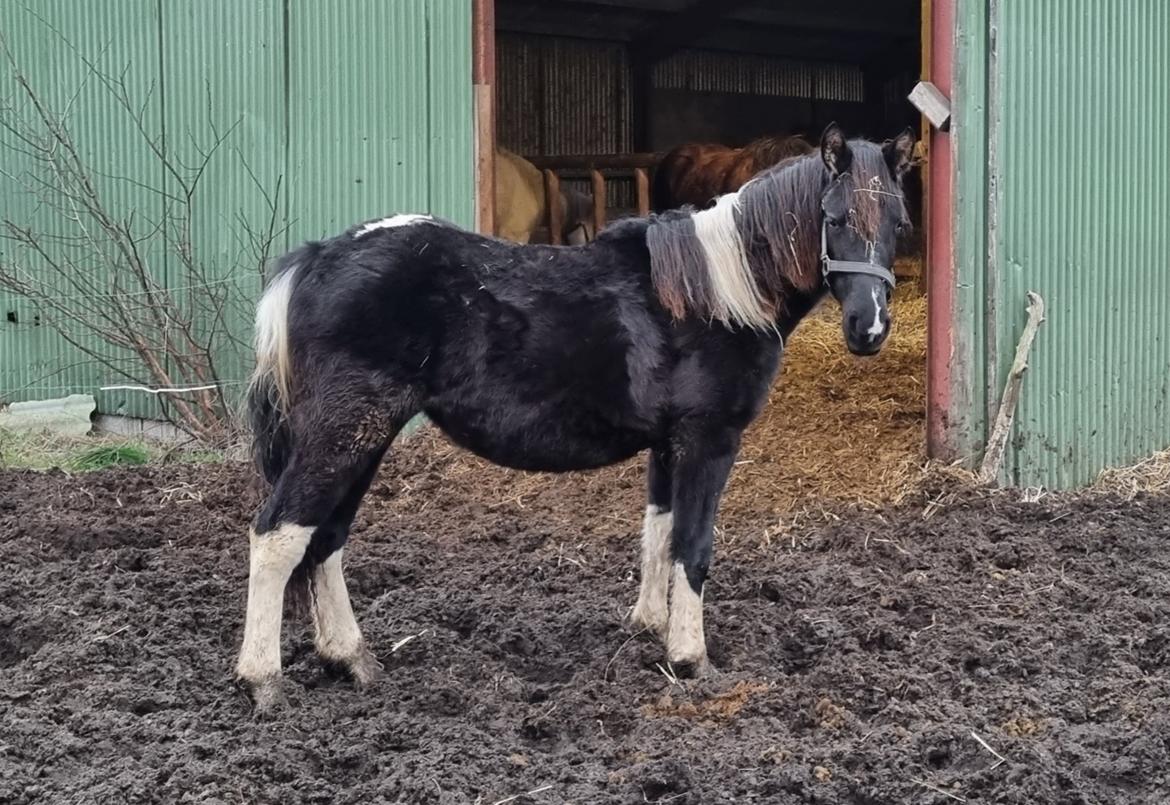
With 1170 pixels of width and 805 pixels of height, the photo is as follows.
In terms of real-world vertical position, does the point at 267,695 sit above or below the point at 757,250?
below

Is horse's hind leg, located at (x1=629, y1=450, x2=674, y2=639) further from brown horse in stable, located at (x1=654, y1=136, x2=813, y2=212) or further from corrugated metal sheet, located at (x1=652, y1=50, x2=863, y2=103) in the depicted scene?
corrugated metal sheet, located at (x1=652, y1=50, x2=863, y2=103)

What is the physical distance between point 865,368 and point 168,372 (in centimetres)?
481

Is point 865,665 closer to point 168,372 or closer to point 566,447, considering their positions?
point 566,447

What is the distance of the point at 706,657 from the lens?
4461mm

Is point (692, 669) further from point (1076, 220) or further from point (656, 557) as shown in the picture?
point (1076, 220)

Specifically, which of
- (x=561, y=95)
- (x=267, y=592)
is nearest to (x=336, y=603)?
(x=267, y=592)

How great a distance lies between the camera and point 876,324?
4.25 m

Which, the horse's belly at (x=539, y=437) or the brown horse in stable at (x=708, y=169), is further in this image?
the brown horse in stable at (x=708, y=169)

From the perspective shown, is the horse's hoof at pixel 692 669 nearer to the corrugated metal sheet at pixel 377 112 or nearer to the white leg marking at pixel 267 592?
the white leg marking at pixel 267 592

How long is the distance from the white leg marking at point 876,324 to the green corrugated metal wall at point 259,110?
4.05 m

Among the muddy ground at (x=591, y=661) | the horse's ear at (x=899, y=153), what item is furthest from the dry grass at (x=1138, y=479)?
the horse's ear at (x=899, y=153)

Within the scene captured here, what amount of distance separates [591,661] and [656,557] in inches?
18.4

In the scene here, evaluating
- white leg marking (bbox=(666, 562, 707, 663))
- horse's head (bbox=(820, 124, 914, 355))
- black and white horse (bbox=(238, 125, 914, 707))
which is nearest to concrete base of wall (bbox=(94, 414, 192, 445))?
black and white horse (bbox=(238, 125, 914, 707))

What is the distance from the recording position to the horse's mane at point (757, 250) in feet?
14.4
